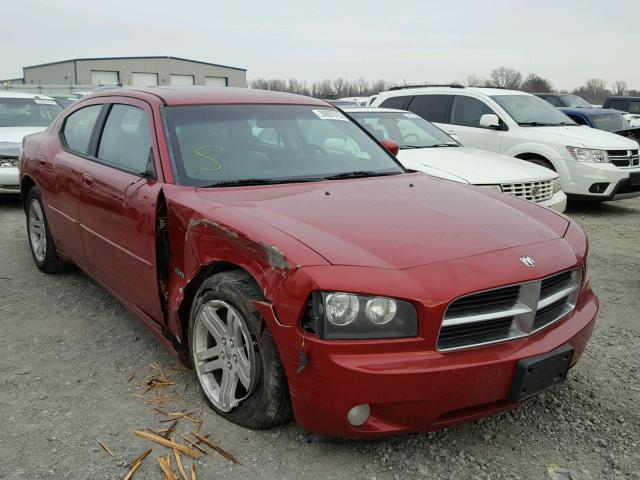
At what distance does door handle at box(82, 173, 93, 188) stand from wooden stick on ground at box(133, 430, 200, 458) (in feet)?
5.67

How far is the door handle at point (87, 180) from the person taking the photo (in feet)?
12.3

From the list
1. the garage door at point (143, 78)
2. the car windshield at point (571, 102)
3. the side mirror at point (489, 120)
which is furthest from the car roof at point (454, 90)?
the garage door at point (143, 78)

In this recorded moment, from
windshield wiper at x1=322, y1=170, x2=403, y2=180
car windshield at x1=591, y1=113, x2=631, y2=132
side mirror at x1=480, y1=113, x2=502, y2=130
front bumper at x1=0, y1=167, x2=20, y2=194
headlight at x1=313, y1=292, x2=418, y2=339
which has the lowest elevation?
front bumper at x1=0, y1=167, x2=20, y2=194

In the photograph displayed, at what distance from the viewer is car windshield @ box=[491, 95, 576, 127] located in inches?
340

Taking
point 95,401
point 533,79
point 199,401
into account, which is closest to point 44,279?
point 95,401

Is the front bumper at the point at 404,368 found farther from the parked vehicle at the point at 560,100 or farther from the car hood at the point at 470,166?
the parked vehicle at the point at 560,100

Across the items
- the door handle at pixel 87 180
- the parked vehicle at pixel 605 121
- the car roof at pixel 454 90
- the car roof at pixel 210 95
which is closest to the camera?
the car roof at pixel 210 95

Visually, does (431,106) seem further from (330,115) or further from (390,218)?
(390,218)

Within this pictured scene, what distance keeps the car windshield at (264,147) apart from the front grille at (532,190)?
259cm

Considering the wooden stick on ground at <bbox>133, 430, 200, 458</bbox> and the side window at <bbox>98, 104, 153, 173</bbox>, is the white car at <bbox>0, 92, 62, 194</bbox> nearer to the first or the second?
the side window at <bbox>98, 104, 153, 173</bbox>

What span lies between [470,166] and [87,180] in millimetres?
4000

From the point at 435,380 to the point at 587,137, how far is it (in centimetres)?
717

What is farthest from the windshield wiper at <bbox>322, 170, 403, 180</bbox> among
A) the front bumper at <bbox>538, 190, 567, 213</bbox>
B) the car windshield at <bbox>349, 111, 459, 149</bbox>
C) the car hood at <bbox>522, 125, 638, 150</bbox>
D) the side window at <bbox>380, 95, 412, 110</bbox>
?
the side window at <bbox>380, 95, 412, 110</bbox>

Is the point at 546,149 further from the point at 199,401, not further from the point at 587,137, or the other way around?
the point at 199,401
